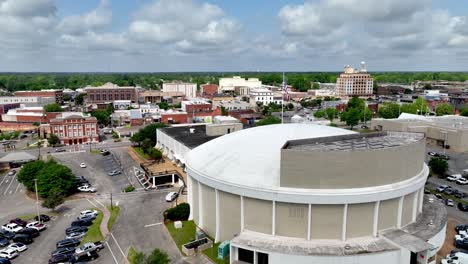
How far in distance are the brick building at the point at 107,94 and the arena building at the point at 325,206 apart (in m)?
161

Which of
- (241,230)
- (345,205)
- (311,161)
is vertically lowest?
(241,230)

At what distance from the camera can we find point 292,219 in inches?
1455

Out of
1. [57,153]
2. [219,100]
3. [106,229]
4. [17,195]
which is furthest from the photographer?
[219,100]

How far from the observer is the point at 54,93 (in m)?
190

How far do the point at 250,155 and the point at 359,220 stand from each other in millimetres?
14264

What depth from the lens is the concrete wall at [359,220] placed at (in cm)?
3650

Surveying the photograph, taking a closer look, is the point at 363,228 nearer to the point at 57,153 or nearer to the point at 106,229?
the point at 106,229

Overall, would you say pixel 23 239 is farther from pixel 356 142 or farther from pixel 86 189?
pixel 356 142

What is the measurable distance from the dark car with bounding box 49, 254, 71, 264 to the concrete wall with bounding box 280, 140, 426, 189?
25315mm

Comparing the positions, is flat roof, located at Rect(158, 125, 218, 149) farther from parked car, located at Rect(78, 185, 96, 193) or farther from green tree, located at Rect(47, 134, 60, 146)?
green tree, located at Rect(47, 134, 60, 146)

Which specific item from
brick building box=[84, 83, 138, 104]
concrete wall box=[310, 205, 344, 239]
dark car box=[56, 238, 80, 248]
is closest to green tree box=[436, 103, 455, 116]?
concrete wall box=[310, 205, 344, 239]

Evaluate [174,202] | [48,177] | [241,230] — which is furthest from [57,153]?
[241,230]

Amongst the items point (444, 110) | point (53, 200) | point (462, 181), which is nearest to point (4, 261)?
point (53, 200)

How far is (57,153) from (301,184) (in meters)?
78.7
